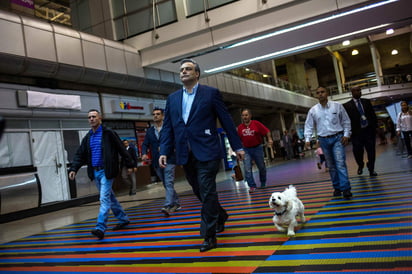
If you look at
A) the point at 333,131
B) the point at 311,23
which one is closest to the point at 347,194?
the point at 333,131

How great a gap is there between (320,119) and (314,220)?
2124mm

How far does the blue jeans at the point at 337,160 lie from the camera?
543cm

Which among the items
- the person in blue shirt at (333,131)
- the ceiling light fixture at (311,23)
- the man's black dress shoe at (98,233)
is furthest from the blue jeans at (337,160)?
the ceiling light fixture at (311,23)

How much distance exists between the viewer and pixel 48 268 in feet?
12.8

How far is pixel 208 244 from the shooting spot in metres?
3.69

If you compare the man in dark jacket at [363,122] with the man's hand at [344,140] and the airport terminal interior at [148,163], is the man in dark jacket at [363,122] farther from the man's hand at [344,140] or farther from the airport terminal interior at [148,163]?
the man's hand at [344,140]

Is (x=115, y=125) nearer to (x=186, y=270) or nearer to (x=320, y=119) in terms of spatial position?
(x=320, y=119)

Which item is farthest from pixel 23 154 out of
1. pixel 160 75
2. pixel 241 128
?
pixel 241 128

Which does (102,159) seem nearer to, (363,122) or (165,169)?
(165,169)

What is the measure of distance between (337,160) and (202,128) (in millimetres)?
2879

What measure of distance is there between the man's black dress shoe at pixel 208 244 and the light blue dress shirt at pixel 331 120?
9.51ft

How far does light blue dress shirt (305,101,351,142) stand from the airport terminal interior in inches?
43.4

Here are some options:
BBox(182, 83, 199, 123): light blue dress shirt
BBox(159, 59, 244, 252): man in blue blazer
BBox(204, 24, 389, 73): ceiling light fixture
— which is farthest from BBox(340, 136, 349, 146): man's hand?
BBox(204, 24, 389, 73): ceiling light fixture

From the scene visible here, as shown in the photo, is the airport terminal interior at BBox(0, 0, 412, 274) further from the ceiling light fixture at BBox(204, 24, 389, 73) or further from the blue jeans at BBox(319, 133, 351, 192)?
the blue jeans at BBox(319, 133, 351, 192)
